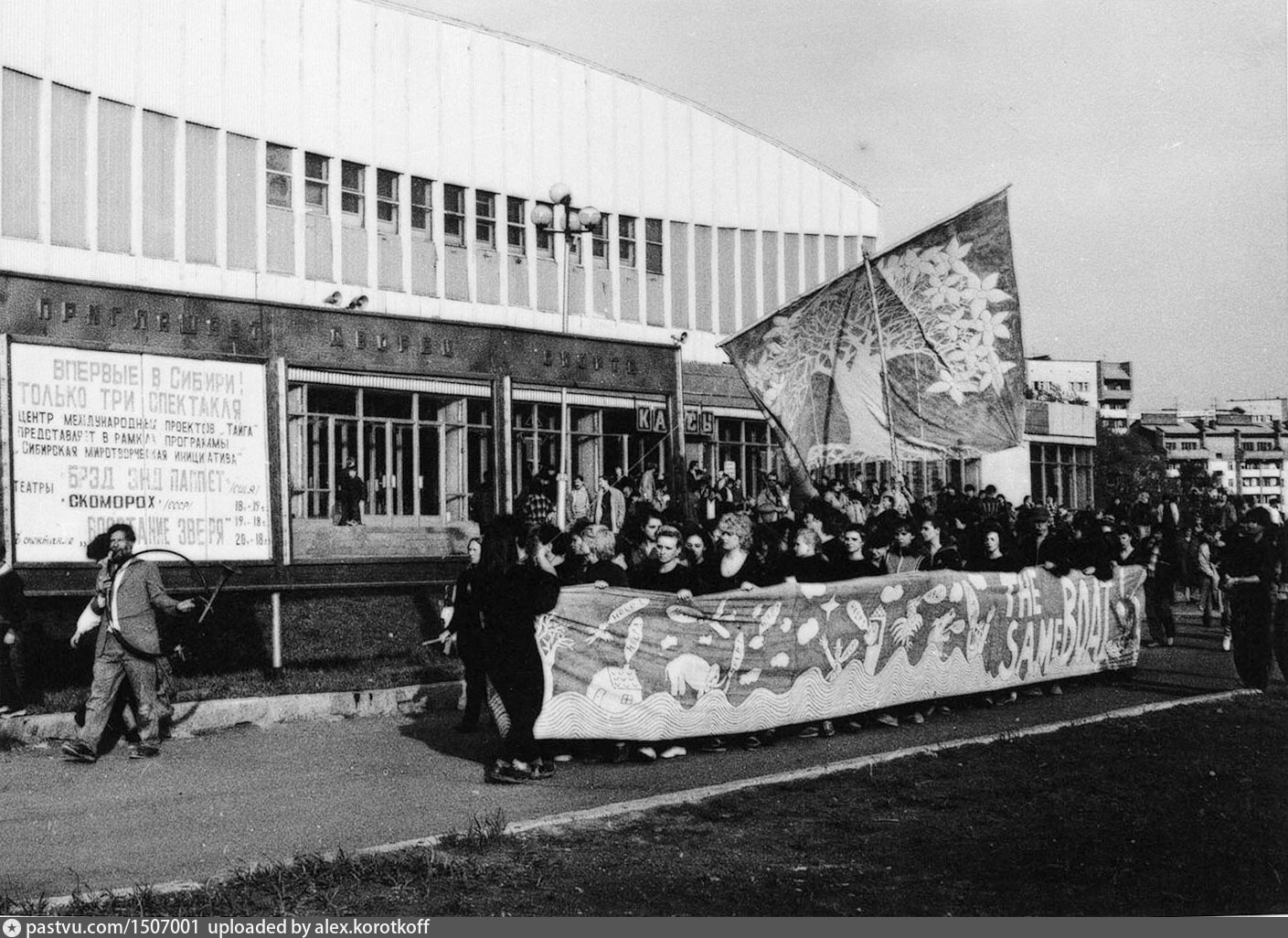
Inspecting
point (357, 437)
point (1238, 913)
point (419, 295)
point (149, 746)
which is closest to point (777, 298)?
point (419, 295)

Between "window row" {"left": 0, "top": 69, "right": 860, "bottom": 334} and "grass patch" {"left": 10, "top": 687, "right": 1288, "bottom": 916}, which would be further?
"window row" {"left": 0, "top": 69, "right": 860, "bottom": 334}

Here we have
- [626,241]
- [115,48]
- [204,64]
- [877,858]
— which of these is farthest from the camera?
[626,241]

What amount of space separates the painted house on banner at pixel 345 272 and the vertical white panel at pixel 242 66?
0.05 metres

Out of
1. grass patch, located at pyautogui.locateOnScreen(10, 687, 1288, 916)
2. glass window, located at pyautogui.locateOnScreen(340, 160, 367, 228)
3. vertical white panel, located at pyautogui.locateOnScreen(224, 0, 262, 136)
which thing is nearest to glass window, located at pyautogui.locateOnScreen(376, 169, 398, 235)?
glass window, located at pyautogui.locateOnScreen(340, 160, 367, 228)

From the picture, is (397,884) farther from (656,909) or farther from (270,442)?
(270,442)

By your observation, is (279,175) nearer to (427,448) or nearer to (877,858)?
(427,448)

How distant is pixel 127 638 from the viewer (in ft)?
35.2

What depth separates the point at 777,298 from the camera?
36875 mm

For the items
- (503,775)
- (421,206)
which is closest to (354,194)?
(421,206)

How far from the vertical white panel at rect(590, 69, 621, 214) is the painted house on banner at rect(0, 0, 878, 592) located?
6 centimetres

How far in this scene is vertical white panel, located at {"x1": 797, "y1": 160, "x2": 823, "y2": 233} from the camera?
123ft

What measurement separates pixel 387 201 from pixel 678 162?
7477mm

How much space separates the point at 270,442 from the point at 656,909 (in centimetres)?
917

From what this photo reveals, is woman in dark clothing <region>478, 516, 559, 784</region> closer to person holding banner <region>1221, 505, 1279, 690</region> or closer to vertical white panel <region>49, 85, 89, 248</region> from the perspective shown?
person holding banner <region>1221, 505, 1279, 690</region>
